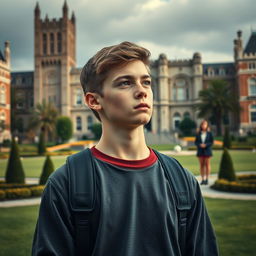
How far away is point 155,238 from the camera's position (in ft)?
4.73

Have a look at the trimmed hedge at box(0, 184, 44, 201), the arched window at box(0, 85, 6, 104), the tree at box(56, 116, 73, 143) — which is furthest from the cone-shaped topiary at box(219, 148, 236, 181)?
the arched window at box(0, 85, 6, 104)

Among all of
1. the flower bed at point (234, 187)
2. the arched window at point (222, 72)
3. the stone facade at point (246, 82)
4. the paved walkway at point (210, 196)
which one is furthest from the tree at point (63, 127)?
the flower bed at point (234, 187)

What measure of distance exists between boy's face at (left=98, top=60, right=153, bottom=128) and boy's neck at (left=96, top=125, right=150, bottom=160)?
0.05m

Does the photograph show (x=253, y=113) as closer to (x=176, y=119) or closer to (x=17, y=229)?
(x=176, y=119)

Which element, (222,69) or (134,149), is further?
(222,69)

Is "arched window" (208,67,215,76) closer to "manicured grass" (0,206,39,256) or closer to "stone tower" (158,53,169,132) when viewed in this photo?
"stone tower" (158,53,169,132)

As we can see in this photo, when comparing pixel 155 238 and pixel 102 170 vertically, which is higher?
pixel 102 170

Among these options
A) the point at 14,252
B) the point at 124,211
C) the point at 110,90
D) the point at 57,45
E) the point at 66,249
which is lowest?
the point at 14,252

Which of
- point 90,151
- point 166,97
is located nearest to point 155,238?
point 90,151

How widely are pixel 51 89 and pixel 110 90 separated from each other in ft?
164

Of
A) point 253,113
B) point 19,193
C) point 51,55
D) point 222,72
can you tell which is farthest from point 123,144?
point 222,72

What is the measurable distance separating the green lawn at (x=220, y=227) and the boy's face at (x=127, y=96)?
3.42 metres

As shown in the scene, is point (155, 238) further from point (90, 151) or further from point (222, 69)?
point (222, 69)

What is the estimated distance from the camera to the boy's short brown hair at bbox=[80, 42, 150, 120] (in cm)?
149
